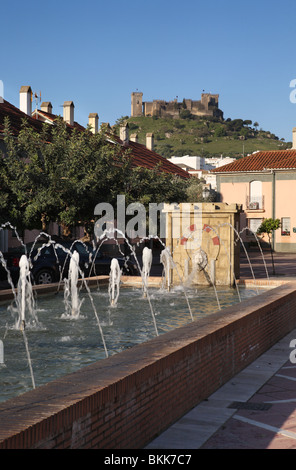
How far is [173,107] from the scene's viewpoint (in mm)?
191500

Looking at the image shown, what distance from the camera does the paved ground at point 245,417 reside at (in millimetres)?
5734

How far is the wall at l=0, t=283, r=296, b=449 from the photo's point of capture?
4281 millimetres

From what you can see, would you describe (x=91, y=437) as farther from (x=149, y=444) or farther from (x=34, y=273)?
(x=34, y=273)

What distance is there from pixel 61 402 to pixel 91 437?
42 centimetres

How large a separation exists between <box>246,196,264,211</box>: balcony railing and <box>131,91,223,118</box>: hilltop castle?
463ft

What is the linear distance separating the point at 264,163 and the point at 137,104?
489ft

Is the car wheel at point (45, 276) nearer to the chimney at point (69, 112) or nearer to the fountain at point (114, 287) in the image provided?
the fountain at point (114, 287)

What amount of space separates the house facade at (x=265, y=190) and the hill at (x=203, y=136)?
305 ft

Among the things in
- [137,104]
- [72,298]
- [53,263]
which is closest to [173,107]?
[137,104]

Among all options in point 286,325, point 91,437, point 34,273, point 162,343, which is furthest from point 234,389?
point 34,273

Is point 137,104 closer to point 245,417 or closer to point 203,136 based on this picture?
point 203,136

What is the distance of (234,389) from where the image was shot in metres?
7.61

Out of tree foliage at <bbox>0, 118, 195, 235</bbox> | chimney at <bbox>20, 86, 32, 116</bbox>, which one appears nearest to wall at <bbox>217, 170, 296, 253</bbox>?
chimney at <bbox>20, 86, 32, 116</bbox>

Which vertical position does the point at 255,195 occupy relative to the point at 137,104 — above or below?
below
